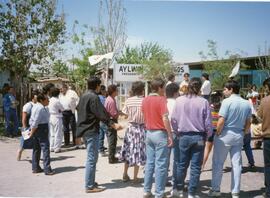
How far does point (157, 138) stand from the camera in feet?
18.2

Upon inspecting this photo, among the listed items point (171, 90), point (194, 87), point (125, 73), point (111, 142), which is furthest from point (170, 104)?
point (125, 73)

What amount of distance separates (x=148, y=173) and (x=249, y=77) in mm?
22789

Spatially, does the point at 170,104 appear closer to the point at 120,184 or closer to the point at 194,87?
the point at 194,87

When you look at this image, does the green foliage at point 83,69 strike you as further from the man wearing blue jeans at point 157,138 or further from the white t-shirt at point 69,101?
the man wearing blue jeans at point 157,138

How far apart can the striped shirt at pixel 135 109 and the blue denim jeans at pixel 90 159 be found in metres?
0.74

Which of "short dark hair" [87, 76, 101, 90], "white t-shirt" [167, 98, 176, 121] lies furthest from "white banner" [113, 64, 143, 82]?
"white t-shirt" [167, 98, 176, 121]

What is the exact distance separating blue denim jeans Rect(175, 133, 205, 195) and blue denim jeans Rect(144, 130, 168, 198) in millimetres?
242

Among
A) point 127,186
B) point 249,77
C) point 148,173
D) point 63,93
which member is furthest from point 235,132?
point 249,77

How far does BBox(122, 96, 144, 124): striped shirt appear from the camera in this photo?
625 centimetres

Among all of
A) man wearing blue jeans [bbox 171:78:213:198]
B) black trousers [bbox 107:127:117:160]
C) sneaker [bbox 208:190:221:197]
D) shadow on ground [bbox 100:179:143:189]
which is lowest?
shadow on ground [bbox 100:179:143:189]

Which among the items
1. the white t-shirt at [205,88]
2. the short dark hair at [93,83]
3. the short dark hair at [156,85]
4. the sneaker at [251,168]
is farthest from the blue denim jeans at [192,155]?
the white t-shirt at [205,88]

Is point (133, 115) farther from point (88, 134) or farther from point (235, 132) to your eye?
point (235, 132)

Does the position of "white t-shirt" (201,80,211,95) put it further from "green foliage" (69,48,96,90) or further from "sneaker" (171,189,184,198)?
"green foliage" (69,48,96,90)

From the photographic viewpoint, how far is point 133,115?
6.30m
